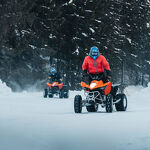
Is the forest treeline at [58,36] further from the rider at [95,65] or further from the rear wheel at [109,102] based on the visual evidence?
the rear wheel at [109,102]

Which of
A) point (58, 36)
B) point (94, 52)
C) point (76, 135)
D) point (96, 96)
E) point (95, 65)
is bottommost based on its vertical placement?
point (76, 135)

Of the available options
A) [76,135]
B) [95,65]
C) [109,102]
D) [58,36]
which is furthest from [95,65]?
[58,36]

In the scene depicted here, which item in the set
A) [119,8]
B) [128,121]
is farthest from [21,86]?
[128,121]

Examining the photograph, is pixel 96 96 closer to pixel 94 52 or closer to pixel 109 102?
pixel 109 102

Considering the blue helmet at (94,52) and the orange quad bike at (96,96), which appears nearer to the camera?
the orange quad bike at (96,96)

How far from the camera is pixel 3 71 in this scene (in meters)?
31.0

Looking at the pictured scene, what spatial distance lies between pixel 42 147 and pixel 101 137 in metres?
1.04

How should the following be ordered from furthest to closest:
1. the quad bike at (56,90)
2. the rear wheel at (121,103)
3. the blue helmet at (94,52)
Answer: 1. the quad bike at (56,90)
2. the rear wheel at (121,103)
3. the blue helmet at (94,52)

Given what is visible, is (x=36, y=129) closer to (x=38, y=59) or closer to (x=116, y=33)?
(x=38, y=59)

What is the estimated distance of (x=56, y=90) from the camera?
23.5 metres

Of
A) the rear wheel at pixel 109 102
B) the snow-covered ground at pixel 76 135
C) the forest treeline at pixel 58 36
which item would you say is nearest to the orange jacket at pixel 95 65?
the rear wheel at pixel 109 102

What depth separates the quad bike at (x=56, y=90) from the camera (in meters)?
23.0

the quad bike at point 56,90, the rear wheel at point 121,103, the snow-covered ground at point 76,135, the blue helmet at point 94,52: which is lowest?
the snow-covered ground at point 76,135

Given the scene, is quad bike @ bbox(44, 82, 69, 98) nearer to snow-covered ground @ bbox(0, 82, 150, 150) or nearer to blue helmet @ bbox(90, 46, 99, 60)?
blue helmet @ bbox(90, 46, 99, 60)
